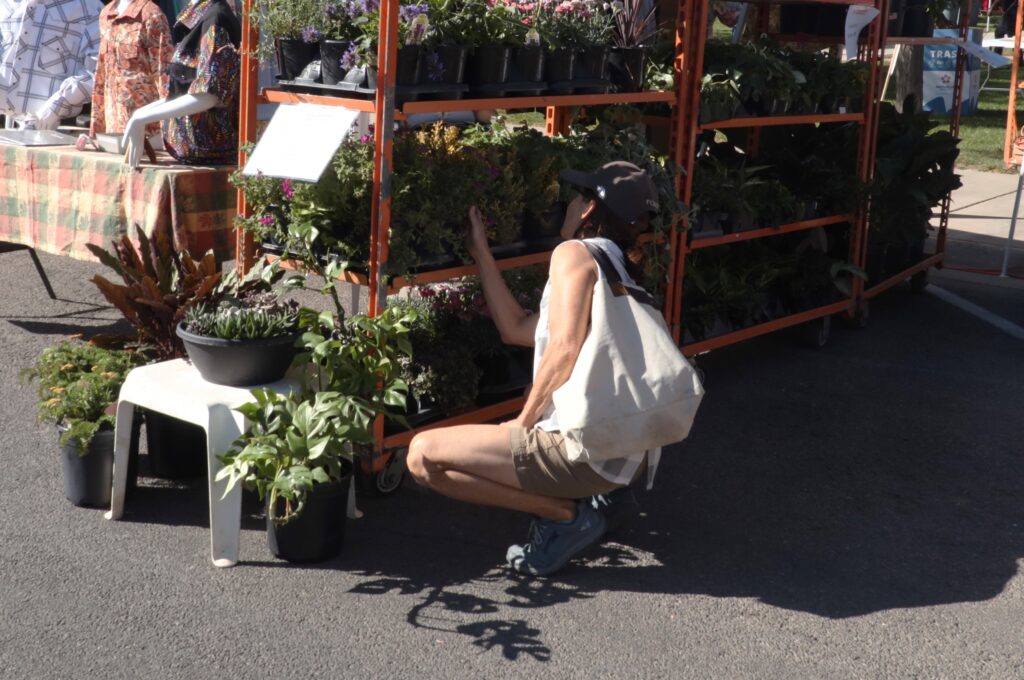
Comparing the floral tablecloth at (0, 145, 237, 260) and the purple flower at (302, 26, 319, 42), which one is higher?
the purple flower at (302, 26, 319, 42)


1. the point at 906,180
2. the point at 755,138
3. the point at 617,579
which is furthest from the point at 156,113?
the point at 906,180

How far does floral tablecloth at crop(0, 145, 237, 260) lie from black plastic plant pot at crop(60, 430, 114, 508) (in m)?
1.47

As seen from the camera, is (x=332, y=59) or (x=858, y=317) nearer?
(x=332, y=59)

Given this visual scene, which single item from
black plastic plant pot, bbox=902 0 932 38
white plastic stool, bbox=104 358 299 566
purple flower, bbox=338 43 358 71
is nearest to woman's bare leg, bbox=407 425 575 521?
white plastic stool, bbox=104 358 299 566

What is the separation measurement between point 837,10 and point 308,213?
436cm

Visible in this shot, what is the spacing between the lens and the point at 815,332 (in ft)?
23.1

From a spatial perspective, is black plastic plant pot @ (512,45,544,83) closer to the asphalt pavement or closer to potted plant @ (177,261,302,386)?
potted plant @ (177,261,302,386)

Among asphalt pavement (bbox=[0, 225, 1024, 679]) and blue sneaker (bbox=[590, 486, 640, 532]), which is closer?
asphalt pavement (bbox=[0, 225, 1024, 679])

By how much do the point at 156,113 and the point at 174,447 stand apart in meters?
1.74

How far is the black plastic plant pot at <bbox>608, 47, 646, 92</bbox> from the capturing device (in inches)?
212

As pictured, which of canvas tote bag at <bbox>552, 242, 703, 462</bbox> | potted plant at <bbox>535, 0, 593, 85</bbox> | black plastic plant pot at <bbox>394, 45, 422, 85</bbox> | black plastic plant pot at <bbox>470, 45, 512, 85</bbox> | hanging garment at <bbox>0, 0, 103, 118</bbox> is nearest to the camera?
canvas tote bag at <bbox>552, 242, 703, 462</bbox>

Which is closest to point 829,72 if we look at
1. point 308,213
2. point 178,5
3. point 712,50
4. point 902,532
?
point 712,50

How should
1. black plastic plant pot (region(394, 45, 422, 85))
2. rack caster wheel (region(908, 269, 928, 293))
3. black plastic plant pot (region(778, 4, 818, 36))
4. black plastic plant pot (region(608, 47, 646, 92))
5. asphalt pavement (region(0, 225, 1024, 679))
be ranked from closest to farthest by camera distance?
1. asphalt pavement (region(0, 225, 1024, 679))
2. black plastic plant pot (region(394, 45, 422, 85))
3. black plastic plant pot (region(608, 47, 646, 92))
4. black plastic plant pot (region(778, 4, 818, 36))
5. rack caster wheel (region(908, 269, 928, 293))

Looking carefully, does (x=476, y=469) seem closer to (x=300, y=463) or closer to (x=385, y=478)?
(x=300, y=463)
